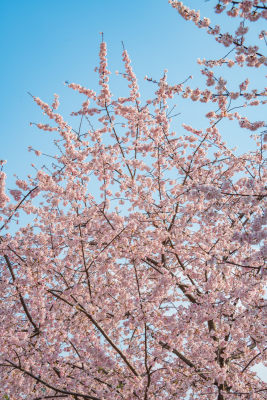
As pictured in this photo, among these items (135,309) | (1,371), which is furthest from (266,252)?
(1,371)

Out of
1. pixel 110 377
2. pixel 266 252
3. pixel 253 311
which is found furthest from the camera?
pixel 110 377

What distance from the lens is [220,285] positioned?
23.3ft

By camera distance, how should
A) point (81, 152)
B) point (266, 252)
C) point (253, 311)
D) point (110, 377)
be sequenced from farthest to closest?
1. point (81, 152)
2. point (110, 377)
3. point (253, 311)
4. point (266, 252)

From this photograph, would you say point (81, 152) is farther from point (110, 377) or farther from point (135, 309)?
point (110, 377)

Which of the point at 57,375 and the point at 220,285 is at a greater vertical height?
the point at 220,285

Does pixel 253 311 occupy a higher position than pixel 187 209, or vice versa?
pixel 187 209

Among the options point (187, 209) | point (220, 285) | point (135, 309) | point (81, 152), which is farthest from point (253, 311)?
point (81, 152)

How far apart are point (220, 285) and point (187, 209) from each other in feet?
6.29

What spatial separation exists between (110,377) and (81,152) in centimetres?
518

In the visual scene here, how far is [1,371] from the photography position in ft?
23.3

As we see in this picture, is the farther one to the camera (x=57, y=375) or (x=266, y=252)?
(x=57, y=375)

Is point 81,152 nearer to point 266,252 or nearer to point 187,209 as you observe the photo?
point 187,209

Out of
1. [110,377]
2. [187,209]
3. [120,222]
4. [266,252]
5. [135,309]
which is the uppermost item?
[187,209]

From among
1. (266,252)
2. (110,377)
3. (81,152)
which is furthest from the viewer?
(81,152)
